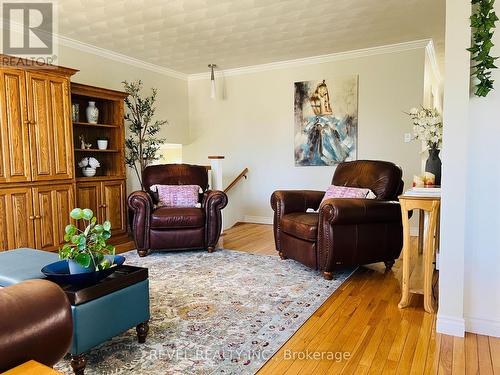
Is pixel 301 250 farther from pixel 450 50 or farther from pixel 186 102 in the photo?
pixel 186 102

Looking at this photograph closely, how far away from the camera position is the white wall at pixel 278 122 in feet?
15.6

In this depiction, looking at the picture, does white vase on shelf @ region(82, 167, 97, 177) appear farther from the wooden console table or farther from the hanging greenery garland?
the hanging greenery garland

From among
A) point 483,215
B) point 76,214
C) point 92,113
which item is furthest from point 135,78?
point 483,215

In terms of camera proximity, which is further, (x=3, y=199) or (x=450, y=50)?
(x=3, y=199)

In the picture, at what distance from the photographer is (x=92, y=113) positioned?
441 cm

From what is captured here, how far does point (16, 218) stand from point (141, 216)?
113 centimetres

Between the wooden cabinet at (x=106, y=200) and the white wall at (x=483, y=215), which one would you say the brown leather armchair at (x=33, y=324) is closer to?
the white wall at (x=483, y=215)

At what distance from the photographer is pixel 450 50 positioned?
6.55 ft

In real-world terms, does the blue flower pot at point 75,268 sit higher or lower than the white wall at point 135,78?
lower

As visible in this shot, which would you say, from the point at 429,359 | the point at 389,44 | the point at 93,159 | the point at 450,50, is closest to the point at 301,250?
the point at 429,359

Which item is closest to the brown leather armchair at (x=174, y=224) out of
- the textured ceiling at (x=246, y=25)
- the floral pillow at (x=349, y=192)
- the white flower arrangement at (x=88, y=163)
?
the white flower arrangement at (x=88, y=163)

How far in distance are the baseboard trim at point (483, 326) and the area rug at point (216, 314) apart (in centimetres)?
90

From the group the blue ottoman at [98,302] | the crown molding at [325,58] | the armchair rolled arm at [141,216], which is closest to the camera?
the blue ottoman at [98,302]

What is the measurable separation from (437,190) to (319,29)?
257 centimetres
